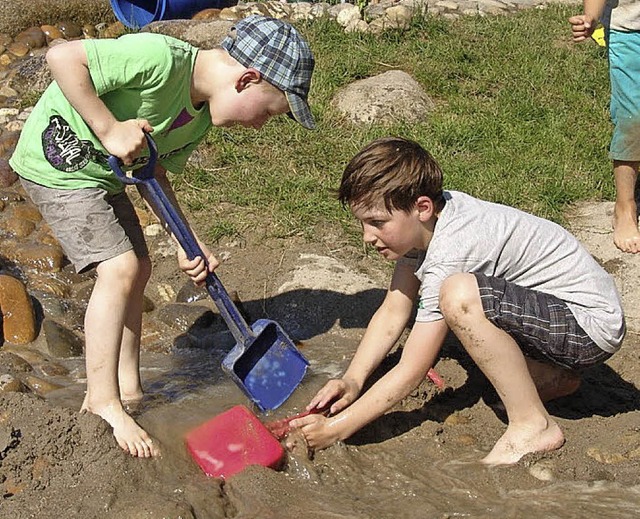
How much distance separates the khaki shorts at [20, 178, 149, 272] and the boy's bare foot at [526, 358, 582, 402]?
139 centimetres

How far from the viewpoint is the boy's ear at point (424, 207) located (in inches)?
117

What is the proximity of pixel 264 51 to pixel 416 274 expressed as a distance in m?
0.85

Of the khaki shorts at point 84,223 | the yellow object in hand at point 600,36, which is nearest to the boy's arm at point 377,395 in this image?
the khaki shorts at point 84,223

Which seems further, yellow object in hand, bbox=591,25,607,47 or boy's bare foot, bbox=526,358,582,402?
yellow object in hand, bbox=591,25,607,47

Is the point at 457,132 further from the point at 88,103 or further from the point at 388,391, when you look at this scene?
the point at 88,103

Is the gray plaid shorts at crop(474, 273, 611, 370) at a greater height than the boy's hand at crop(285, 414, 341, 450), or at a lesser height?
greater

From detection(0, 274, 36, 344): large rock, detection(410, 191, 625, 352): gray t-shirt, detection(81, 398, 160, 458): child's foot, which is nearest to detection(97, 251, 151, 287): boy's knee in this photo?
detection(81, 398, 160, 458): child's foot

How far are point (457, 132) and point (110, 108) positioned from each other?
281 centimetres

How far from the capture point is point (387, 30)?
259 inches

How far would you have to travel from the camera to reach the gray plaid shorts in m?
2.88

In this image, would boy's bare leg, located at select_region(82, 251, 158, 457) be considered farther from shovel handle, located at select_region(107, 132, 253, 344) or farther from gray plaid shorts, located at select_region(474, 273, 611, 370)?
gray plaid shorts, located at select_region(474, 273, 611, 370)

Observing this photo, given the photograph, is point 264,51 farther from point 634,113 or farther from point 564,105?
point 564,105

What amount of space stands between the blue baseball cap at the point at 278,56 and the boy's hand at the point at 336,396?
847mm

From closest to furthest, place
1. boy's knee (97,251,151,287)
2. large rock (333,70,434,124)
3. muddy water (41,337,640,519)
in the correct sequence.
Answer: muddy water (41,337,640,519)
boy's knee (97,251,151,287)
large rock (333,70,434,124)
